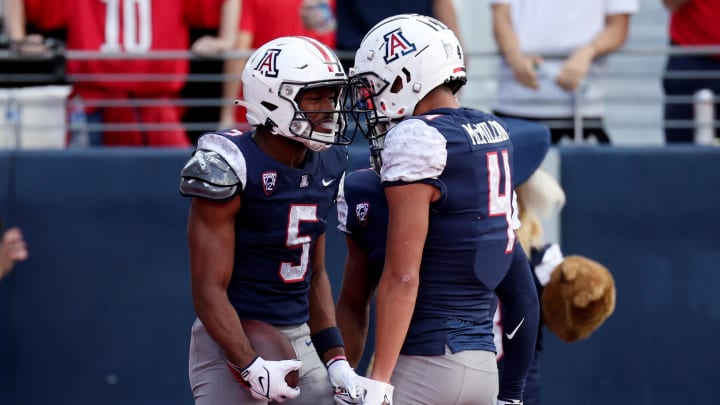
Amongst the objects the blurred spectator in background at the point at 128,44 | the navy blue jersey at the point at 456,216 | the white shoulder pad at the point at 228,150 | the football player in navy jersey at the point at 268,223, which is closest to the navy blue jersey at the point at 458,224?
the navy blue jersey at the point at 456,216

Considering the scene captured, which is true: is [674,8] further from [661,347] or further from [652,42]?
[661,347]

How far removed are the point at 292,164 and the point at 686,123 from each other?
2882 mm

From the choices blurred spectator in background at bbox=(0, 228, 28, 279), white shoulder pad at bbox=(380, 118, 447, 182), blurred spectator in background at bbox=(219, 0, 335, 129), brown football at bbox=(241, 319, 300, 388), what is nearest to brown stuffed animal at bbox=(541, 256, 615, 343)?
brown football at bbox=(241, 319, 300, 388)

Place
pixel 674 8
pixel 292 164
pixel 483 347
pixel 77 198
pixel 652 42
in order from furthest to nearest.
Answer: pixel 652 42 < pixel 674 8 < pixel 77 198 < pixel 292 164 < pixel 483 347

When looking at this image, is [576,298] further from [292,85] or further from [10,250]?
[10,250]

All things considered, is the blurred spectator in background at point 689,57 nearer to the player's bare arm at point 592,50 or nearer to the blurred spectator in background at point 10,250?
the player's bare arm at point 592,50

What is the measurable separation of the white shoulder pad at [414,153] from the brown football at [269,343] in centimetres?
71

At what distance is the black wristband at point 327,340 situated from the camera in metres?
4.15

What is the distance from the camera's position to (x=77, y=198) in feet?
20.2

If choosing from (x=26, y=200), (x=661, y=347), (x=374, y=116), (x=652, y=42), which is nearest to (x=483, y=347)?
(x=374, y=116)

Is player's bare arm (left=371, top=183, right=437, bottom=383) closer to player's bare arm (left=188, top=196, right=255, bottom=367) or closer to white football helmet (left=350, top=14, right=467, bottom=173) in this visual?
white football helmet (left=350, top=14, right=467, bottom=173)

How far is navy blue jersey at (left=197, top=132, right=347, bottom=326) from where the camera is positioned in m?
3.88

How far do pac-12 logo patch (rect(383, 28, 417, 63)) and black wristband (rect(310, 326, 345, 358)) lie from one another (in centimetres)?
98

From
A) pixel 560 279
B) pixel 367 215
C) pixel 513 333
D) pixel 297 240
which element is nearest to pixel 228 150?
pixel 297 240
